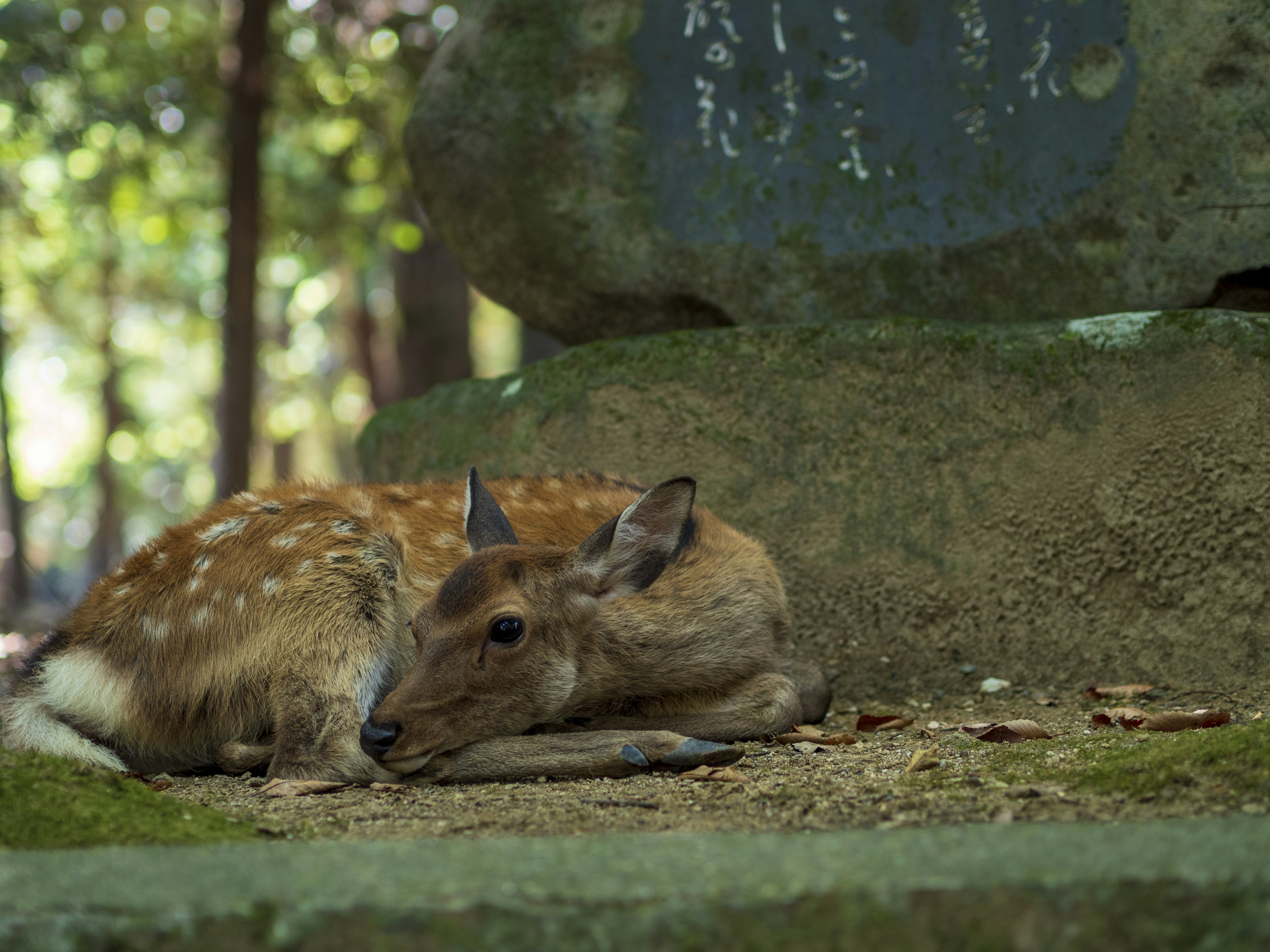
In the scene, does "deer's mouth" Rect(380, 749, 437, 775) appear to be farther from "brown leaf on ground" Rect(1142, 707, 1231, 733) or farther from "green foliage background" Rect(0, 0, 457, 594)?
"green foliage background" Rect(0, 0, 457, 594)

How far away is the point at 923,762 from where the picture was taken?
10.5 ft

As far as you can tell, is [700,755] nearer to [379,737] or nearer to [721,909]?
[379,737]

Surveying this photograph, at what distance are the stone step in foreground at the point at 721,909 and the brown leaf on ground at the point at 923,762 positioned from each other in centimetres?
137

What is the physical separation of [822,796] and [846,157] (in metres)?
3.37

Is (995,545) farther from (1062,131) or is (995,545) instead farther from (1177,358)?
(1062,131)

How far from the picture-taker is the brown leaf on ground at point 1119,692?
4352mm

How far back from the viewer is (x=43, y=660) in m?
3.80

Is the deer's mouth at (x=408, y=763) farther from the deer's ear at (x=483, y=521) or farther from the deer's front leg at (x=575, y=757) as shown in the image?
the deer's ear at (x=483, y=521)

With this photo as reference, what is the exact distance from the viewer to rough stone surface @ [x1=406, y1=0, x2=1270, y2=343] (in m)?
4.85

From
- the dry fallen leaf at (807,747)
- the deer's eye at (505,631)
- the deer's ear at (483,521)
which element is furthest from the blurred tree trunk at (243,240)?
the dry fallen leaf at (807,747)

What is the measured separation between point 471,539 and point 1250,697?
9.57ft

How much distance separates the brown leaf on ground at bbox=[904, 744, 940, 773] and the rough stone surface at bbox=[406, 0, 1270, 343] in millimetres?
2452

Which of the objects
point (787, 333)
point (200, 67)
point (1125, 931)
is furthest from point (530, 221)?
point (200, 67)

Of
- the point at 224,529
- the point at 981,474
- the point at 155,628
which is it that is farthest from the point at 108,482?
the point at 981,474
